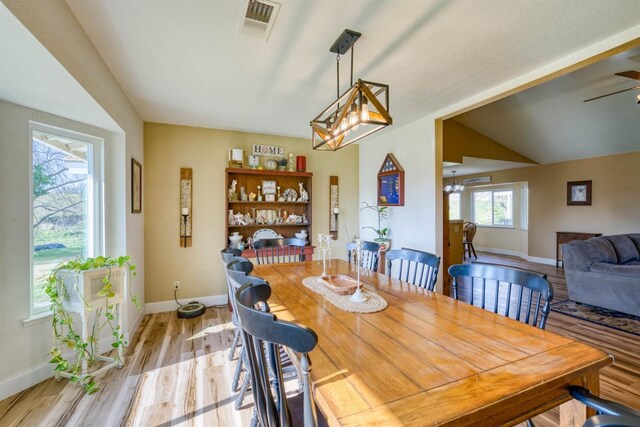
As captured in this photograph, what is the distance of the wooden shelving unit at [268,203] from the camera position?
4078 millimetres

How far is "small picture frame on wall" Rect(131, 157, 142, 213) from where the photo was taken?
10.1 feet

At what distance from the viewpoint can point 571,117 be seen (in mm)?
4957

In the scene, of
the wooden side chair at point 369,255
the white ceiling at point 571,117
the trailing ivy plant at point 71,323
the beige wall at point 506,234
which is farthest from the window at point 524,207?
the trailing ivy plant at point 71,323

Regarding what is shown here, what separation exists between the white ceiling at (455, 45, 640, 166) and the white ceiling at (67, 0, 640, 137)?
7.42ft

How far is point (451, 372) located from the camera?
0.95 m

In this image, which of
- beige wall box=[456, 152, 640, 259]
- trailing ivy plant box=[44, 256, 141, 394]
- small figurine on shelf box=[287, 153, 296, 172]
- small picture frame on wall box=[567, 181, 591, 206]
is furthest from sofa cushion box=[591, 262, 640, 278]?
trailing ivy plant box=[44, 256, 141, 394]

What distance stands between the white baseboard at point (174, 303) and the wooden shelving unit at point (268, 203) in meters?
0.80

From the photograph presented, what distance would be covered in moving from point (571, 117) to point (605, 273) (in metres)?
2.97

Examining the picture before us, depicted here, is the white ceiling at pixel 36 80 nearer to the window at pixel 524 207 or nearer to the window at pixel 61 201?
the window at pixel 61 201

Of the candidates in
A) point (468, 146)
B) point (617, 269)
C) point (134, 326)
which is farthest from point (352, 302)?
point (468, 146)

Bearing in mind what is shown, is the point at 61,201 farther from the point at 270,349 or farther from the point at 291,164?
the point at 291,164

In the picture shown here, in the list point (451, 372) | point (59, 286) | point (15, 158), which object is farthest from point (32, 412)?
point (451, 372)

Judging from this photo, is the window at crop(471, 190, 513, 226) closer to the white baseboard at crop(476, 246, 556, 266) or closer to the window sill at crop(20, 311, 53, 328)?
the white baseboard at crop(476, 246, 556, 266)

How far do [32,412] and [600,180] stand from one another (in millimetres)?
9246
